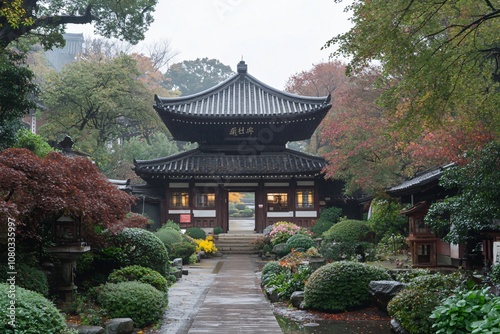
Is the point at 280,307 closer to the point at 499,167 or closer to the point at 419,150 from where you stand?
the point at 499,167

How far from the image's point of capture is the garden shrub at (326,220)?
26577mm

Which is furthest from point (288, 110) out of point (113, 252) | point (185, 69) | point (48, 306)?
point (185, 69)

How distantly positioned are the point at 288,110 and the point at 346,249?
12.4m

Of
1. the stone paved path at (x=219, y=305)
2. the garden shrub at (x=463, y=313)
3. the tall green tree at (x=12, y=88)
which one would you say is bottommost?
the stone paved path at (x=219, y=305)

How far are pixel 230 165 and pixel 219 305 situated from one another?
17405 mm

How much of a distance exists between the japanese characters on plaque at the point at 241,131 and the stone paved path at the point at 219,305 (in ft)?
38.1

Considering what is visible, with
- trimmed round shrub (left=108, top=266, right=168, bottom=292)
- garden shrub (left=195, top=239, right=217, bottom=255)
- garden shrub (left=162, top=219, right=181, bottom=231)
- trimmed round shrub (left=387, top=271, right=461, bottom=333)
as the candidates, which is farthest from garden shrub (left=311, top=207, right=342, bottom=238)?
trimmed round shrub (left=387, top=271, right=461, bottom=333)

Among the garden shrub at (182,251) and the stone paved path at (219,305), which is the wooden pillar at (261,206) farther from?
the stone paved path at (219,305)

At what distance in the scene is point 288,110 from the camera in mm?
29234

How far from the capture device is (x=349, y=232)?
1989 centimetres

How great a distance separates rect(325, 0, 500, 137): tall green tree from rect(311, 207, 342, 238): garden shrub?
15392 mm

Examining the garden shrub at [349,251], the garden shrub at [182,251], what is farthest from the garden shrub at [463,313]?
the garden shrub at [182,251]

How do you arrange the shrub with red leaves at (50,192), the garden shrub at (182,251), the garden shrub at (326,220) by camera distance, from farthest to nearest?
the garden shrub at (326,220), the garden shrub at (182,251), the shrub with red leaves at (50,192)

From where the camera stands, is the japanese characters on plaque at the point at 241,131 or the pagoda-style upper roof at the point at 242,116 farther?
the japanese characters on plaque at the point at 241,131
